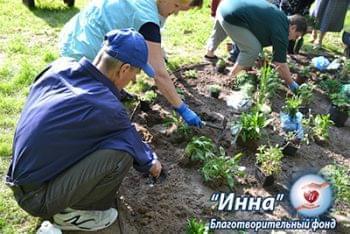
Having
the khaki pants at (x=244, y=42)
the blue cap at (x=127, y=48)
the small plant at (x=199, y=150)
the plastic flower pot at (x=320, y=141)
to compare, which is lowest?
the plastic flower pot at (x=320, y=141)

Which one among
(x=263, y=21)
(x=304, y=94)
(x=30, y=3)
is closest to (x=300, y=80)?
(x=304, y=94)

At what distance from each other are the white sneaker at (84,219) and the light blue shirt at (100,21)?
123cm

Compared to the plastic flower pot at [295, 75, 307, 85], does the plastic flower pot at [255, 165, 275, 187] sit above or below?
above

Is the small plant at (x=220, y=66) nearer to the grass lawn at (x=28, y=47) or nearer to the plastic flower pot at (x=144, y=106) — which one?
the grass lawn at (x=28, y=47)

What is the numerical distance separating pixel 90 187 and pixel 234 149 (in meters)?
1.77

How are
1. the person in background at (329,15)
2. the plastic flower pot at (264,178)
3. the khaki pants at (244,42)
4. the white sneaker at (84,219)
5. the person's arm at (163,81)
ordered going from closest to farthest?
the white sneaker at (84,219) < the person's arm at (163,81) < the plastic flower pot at (264,178) < the khaki pants at (244,42) < the person in background at (329,15)

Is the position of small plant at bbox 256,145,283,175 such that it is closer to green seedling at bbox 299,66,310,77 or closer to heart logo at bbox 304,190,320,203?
heart logo at bbox 304,190,320,203

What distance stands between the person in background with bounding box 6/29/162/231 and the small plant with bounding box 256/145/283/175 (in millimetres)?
1259

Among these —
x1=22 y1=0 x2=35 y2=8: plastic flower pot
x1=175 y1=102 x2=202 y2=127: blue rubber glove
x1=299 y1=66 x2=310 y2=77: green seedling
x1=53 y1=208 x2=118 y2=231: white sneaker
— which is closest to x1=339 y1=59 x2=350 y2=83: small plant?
x1=299 y1=66 x2=310 y2=77: green seedling

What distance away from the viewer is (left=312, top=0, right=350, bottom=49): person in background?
648cm

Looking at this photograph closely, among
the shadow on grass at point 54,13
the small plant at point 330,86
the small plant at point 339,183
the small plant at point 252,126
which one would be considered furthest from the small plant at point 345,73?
the shadow on grass at point 54,13

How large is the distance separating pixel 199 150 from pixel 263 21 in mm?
1790

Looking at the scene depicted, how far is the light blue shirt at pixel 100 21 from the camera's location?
329cm

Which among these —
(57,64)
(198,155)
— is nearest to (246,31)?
(198,155)
